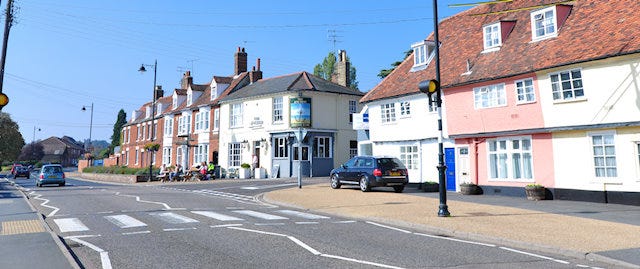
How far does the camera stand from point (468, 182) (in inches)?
783

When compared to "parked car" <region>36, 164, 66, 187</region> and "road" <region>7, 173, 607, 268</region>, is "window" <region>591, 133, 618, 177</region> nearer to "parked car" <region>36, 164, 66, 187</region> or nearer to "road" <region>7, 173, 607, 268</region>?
"road" <region>7, 173, 607, 268</region>

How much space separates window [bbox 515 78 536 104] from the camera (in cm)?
1748

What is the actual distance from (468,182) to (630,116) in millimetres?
A: 7266

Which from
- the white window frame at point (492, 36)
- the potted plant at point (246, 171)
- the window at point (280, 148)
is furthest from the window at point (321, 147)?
the white window frame at point (492, 36)

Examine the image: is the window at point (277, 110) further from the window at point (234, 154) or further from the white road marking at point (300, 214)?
the white road marking at point (300, 214)

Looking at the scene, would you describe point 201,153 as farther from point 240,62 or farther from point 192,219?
point 192,219

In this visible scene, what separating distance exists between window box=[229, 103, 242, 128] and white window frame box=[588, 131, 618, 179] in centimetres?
2793

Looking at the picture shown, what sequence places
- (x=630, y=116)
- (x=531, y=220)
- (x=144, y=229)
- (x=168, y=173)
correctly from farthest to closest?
(x=168, y=173) → (x=630, y=116) → (x=531, y=220) → (x=144, y=229)

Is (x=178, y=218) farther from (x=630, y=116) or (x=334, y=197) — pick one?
(x=630, y=116)

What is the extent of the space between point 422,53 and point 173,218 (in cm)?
1760

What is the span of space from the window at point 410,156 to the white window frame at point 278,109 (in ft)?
43.4

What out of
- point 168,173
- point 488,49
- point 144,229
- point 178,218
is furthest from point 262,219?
point 168,173

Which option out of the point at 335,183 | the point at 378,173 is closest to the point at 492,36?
the point at 378,173

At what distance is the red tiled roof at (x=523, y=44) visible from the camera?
15.4m
